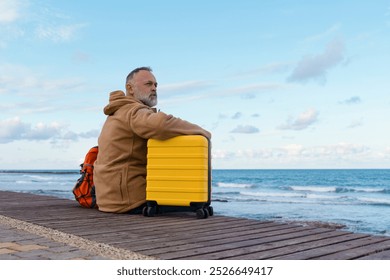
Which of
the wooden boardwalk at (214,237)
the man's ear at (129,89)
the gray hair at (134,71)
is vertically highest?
the gray hair at (134,71)

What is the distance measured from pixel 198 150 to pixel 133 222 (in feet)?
3.15

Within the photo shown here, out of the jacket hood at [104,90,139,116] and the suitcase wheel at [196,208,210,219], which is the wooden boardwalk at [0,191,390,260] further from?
the jacket hood at [104,90,139,116]

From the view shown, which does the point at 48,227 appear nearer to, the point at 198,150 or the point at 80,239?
the point at 80,239

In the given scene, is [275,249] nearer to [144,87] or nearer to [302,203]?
[144,87]

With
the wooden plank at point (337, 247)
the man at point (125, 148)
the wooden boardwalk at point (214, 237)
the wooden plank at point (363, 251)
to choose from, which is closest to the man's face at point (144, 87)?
the man at point (125, 148)

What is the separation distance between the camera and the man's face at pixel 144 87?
16.4 ft

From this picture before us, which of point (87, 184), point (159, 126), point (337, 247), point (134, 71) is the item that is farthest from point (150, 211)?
point (337, 247)

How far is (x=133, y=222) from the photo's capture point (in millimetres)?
4289

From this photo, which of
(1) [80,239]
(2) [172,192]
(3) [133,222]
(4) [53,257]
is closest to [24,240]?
(1) [80,239]

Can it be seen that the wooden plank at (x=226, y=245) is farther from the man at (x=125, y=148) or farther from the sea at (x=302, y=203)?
the sea at (x=302, y=203)

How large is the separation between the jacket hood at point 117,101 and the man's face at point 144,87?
0.34 ft

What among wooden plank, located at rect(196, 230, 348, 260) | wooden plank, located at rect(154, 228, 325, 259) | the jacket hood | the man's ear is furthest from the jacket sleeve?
wooden plank, located at rect(196, 230, 348, 260)

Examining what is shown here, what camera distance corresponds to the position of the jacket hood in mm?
4961

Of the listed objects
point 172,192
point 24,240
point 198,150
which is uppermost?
point 198,150
